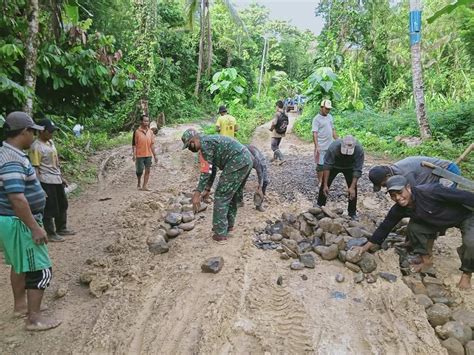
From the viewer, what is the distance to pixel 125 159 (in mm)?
10164

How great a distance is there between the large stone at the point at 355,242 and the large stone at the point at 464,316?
1158 mm

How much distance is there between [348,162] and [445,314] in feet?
7.60

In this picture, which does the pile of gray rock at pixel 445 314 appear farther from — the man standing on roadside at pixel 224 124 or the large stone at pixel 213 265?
the man standing on roadside at pixel 224 124

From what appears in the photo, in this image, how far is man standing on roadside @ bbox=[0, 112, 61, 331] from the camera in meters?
2.75

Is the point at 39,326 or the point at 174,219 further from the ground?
the point at 174,219

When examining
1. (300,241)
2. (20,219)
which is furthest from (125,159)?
(20,219)

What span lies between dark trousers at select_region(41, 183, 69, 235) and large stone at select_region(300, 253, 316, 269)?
3.07 metres

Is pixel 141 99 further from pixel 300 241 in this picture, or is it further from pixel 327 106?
pixel 300 241

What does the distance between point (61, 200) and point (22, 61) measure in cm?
195

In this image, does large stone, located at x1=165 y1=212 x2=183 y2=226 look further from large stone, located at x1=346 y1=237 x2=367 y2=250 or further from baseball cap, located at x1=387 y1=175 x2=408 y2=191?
baseball cap, located at x1=387 y1=175 x2=408 y2=191

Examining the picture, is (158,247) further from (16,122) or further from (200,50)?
(200,50)

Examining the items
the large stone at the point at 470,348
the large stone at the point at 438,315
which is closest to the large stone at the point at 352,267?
the large stone at the point at 438,315

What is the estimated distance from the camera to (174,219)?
539cm

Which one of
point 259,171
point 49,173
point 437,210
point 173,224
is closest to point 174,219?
point 173,224
